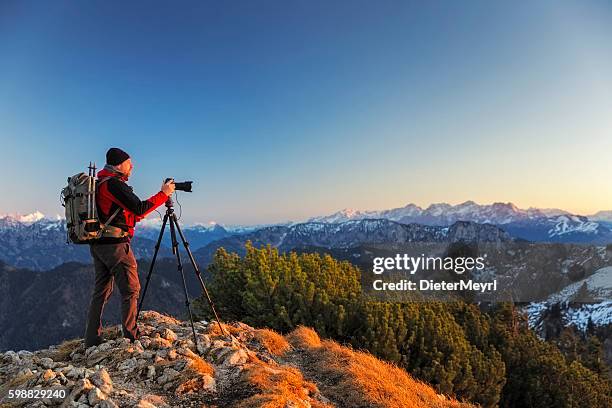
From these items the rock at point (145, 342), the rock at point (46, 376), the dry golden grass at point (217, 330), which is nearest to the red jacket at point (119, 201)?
the rock at point (145, 342)

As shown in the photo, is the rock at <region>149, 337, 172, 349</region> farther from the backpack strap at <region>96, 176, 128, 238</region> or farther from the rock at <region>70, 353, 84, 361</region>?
the backpack strap at <region>96, 176, 128, 238</region>

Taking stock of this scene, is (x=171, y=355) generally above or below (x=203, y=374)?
above

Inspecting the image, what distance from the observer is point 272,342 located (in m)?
10.2

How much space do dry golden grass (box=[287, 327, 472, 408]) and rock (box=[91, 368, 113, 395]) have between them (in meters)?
3.63

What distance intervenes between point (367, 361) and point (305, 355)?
146 cm

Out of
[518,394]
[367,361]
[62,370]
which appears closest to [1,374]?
[62,370]

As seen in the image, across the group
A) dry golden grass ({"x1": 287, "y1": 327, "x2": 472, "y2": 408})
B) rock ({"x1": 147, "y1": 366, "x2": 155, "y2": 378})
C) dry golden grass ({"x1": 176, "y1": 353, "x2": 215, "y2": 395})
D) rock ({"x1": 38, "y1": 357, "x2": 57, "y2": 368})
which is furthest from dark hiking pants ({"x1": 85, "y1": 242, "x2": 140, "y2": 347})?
dry golden grass ({"x1": 287, "y1": 327, "x2": 472, "y2": 408})

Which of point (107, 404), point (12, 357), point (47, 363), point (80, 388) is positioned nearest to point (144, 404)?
point (107, 404)

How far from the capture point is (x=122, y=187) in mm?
7477

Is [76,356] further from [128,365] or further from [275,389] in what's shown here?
[275,389]

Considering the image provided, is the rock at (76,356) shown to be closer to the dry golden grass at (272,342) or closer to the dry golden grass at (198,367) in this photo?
the dry golden grass at (198,367)

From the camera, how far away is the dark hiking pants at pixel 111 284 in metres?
7.71

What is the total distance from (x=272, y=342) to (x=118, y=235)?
15.0ft

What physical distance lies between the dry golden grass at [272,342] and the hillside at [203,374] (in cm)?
3
